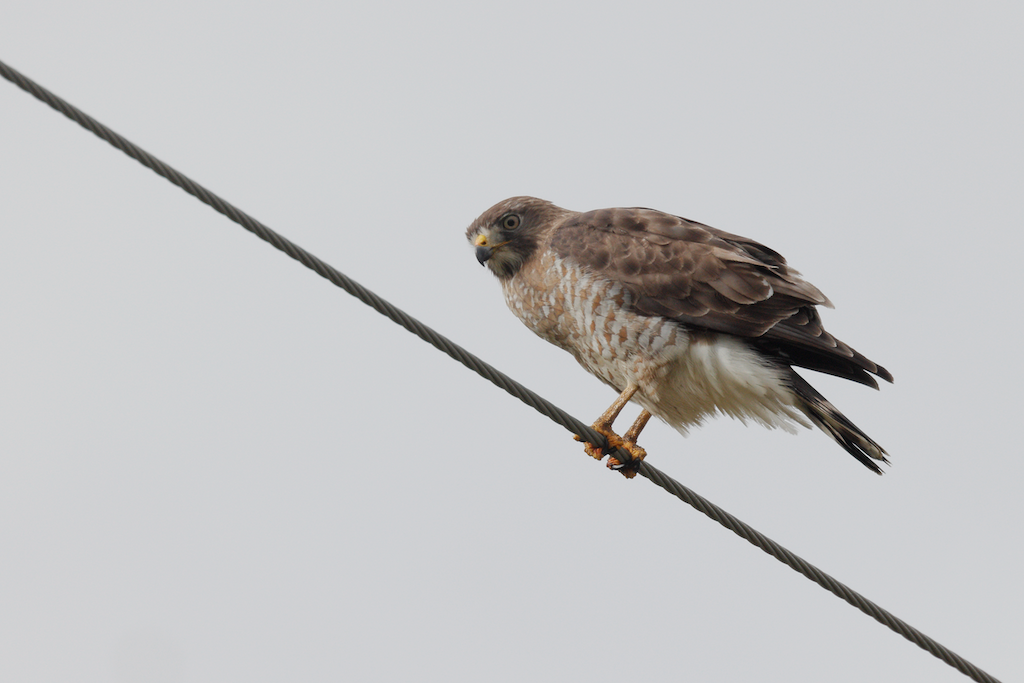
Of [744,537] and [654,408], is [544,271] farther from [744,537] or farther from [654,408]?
[744,537]

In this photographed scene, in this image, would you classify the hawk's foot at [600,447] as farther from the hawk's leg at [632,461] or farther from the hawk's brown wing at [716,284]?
the hawk's brown wing at [716,284]

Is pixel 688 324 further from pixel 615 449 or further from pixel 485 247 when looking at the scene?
pixel 485 247

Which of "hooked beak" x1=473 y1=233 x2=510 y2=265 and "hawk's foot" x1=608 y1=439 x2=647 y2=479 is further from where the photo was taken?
"hooked beak" x1=473 y1=233 x2=510 y2=265

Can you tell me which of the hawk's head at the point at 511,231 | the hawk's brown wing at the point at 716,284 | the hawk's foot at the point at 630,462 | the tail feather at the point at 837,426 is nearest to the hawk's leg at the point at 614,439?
the hawk's foot at the point at 630,462

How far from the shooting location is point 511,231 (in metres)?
6.67

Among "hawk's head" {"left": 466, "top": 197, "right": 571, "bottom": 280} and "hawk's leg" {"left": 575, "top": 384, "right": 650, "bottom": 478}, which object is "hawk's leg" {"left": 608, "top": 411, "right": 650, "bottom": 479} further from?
"hawk's head" {"left": 466, "top": 197, "right": 571, "bottom": 280}

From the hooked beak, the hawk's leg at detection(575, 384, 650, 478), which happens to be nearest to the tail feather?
the hawk's leg at detection(575, 384, 650, 478)

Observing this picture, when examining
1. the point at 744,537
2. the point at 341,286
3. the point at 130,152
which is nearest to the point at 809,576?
the point at 744,537

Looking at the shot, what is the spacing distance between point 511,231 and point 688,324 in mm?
1521

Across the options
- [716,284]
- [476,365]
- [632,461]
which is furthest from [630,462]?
[476,365]

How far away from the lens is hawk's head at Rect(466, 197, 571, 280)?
21.6 ft

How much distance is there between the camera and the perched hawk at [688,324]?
18.2 feet

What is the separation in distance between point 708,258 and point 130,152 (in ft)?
11.2

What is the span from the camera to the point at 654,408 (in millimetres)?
5957
